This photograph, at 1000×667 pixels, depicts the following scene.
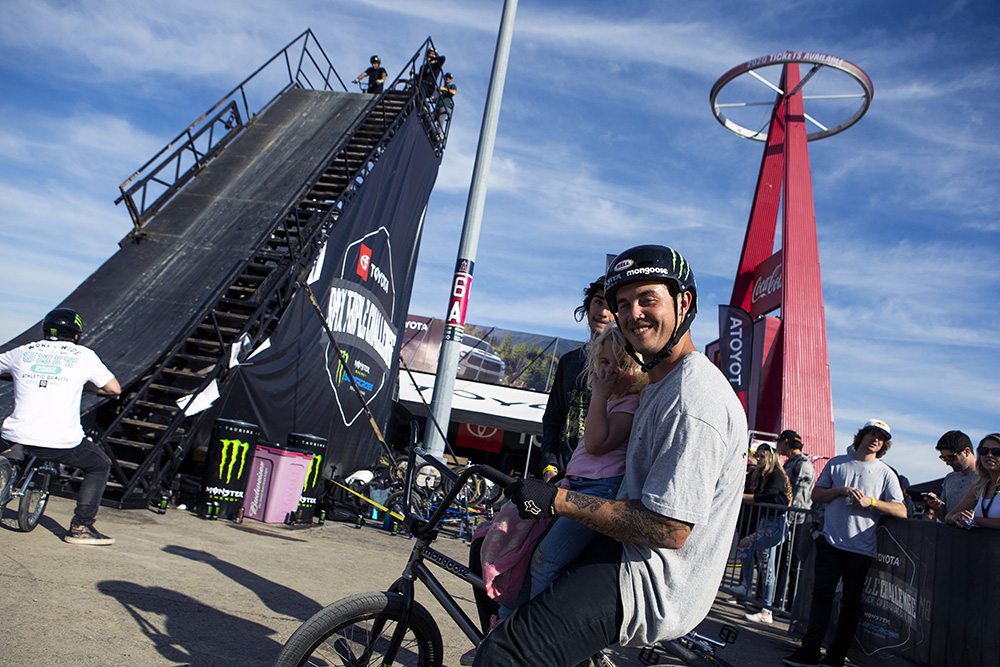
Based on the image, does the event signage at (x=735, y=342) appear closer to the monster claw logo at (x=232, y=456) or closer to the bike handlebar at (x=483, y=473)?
the monster claw logo at (x=232, y=456)

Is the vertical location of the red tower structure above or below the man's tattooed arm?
above

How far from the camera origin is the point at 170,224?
11.3 m

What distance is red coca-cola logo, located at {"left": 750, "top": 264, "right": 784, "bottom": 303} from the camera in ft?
64.3

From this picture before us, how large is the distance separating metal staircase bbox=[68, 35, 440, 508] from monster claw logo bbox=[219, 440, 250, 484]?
515mm

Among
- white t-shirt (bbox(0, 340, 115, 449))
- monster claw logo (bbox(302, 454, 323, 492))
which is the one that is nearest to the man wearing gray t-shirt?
white t-shirt (bbox(0, 340, 115, 449))

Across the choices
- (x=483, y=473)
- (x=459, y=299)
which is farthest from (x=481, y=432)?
(x=483, y=473)

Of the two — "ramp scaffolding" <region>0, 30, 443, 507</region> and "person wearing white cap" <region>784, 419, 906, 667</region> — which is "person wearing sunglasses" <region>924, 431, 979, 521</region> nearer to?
"person wearing white cap" <region>784, 419, 906, 667</region>

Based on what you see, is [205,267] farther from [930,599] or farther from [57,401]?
[930,599]

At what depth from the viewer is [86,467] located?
5645mm

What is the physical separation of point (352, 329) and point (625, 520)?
1148 cm

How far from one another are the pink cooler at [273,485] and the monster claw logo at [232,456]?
209 mm

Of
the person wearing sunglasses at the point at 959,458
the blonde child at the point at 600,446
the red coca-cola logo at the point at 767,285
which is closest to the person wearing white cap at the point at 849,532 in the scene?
the person wearing sunglasses at the point at 959,458

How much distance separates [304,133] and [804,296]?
1363 cm

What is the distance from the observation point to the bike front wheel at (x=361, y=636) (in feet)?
7.91
